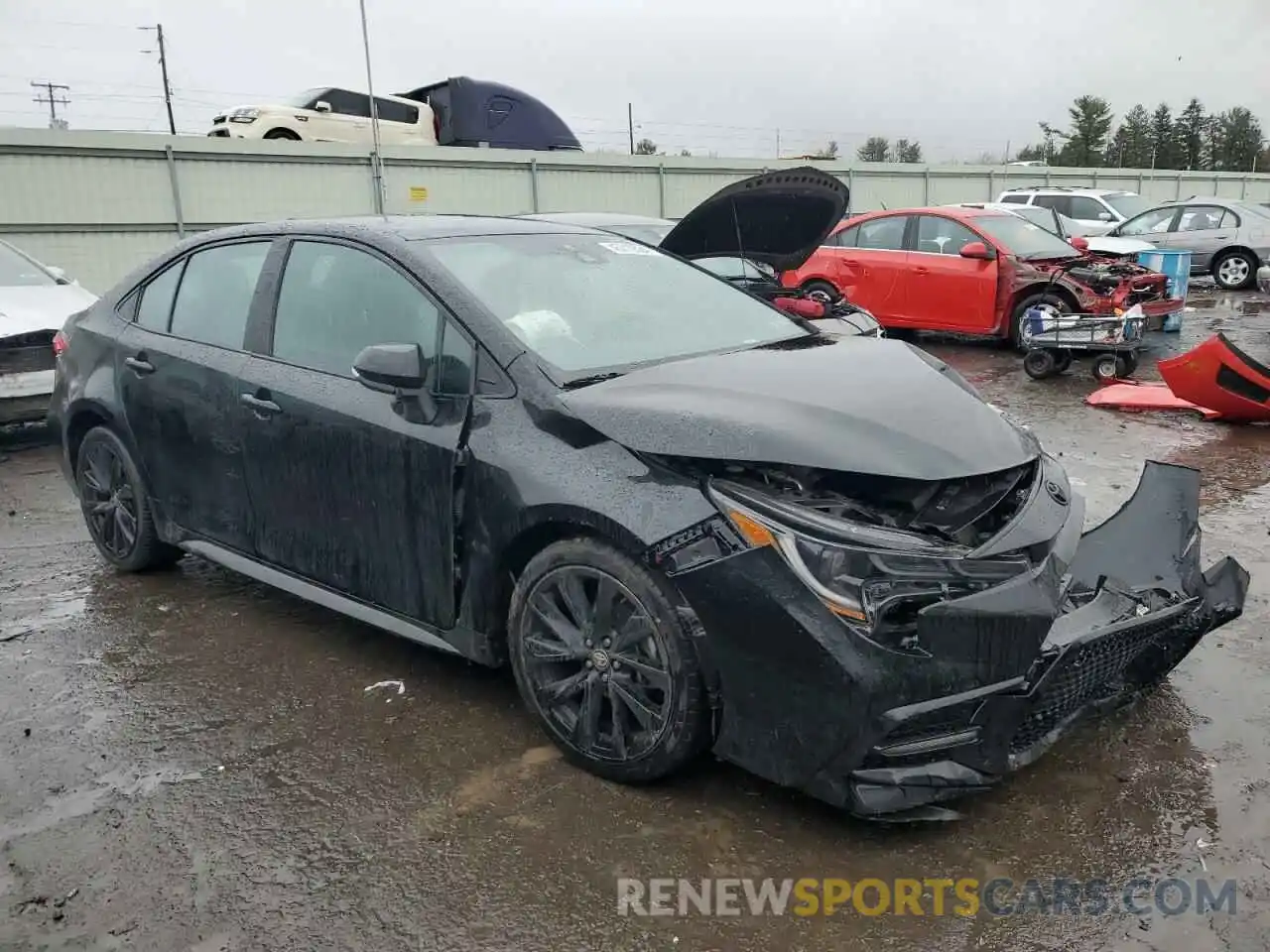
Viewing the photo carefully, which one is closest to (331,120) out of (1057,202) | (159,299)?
(1057,202)

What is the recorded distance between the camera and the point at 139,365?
4348 millimetres

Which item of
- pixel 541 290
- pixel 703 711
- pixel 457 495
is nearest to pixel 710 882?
pixel 703 711

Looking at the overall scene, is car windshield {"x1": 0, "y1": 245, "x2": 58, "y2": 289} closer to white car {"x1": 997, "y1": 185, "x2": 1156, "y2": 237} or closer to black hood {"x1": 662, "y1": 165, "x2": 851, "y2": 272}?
black hood {"x1": 662, "y1": 165, "x2": 851, "y2": 272}

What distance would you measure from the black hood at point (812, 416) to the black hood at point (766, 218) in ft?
9.44

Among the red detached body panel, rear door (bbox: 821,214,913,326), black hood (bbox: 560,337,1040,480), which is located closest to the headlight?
black hood (bbox: 560,337,1040,480)

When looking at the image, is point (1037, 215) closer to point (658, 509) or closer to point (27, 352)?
point (27, 352)

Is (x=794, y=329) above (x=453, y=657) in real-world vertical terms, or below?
above

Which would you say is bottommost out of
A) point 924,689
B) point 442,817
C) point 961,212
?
point 442,817

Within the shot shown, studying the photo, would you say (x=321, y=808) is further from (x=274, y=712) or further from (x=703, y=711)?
(x=703, y=711)

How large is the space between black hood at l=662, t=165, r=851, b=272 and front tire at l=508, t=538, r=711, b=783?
3391 millimetres

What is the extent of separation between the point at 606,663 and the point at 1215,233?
18578mm

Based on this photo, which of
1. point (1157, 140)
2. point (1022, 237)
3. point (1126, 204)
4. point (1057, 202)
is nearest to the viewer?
point (1022, 237)

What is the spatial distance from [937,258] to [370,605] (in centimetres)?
967

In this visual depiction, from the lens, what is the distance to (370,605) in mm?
3535
